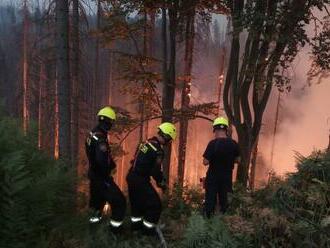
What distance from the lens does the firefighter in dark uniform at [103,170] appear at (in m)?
7.51

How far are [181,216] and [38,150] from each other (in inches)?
170

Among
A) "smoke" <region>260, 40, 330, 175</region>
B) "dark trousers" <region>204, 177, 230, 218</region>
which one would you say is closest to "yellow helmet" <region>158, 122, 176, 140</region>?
"dark trousers" <region>204, 177, 230, 218</region>

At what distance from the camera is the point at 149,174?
782 centimetres

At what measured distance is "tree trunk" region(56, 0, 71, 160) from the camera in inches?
486

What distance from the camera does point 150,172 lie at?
781 cm

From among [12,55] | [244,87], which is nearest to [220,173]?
[244,87]

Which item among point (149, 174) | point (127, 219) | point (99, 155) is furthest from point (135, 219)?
point (99, 155)

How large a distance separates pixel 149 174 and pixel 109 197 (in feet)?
2.31

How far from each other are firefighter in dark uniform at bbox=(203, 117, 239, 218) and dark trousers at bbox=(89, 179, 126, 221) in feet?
5.23

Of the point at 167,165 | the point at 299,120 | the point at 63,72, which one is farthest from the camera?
the point at 299,120

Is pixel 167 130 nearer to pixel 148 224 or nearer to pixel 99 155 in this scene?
pixel 99 155

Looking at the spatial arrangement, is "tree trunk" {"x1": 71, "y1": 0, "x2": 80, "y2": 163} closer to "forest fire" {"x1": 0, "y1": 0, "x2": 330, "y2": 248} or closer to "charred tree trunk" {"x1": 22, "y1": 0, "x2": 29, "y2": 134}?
"forest fire" {"x1": 0, "y1": 0, "x2": 330, "y2": 248}

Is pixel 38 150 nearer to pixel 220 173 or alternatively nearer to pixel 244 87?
pixel 220 173

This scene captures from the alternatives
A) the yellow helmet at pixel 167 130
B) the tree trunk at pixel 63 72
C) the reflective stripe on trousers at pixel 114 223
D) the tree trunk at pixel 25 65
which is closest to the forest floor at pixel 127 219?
the reflective stripe on trousers at pixel 114 223
